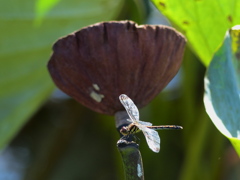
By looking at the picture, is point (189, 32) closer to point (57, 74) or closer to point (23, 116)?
point (57, 74)

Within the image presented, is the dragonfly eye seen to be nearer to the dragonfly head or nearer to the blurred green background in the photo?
the dragonfly head

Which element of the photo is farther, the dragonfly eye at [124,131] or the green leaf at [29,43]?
the green leaf at [29,43]

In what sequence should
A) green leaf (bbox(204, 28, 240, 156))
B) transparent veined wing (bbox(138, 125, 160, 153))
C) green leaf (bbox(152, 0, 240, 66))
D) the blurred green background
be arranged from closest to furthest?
transparent veined wing (bbox(138, 125, 160, 153)) < green leaf (bbox(204, 28, 240, 156)) < green leaf (bbox(152, 0, 240, 66)) < the blurred green background

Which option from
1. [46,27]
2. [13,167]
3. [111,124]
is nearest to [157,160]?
[111,124]

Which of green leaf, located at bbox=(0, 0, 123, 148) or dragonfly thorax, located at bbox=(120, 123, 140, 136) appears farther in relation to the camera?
green leaf, located at bbox=(0, 0, 123, 148)

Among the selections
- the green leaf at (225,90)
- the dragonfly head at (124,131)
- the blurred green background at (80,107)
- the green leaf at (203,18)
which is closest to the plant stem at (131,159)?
the dragonfly head at (124,131)

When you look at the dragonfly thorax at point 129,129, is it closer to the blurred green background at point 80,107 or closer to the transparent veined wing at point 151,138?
the transparent veined wing at point 151,138

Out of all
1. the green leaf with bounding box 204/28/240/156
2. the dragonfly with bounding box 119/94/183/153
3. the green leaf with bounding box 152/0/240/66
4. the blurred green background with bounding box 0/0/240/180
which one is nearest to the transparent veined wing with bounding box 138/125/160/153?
the dragonfly with bounding box 119/94/183/153
